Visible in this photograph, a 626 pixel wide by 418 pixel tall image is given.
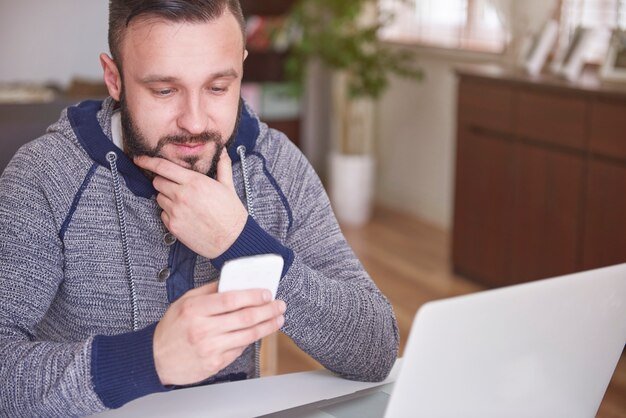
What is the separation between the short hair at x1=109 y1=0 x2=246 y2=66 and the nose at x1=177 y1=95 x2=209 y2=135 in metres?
0.12

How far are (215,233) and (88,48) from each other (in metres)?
4.57

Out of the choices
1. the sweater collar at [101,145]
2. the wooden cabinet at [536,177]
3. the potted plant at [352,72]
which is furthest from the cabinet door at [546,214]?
the sweater collar at [101,145]

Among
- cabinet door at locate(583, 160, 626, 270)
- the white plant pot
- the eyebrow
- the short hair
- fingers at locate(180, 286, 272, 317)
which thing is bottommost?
the white plant pot

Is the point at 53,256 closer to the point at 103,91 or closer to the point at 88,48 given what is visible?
the point at 103,91

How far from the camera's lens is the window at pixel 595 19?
3896 mm

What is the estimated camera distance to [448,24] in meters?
5.09

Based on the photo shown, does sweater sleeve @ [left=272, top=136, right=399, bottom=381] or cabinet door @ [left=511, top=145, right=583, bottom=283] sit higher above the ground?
sweater sleeve @ [left=272, top=136, right=399, bottom=381]

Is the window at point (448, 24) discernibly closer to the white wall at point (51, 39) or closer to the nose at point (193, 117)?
the white wall at point (51, 39)

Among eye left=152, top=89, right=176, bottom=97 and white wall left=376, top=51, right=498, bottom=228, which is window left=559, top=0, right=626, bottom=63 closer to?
white wall left=376, top=51, right=498, bottom=228

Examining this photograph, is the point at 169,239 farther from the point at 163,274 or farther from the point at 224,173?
the point at 224,173

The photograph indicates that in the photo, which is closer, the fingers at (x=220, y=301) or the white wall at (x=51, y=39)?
the fingers at (x=220, y=301)

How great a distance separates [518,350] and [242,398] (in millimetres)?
440

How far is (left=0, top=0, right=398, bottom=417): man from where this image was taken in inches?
44.9

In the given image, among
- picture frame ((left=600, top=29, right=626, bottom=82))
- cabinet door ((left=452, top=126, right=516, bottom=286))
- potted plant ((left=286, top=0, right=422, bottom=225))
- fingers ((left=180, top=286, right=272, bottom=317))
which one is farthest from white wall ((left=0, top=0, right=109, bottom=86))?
fingers ((left=180, top=286, right=272, bottom=317))
